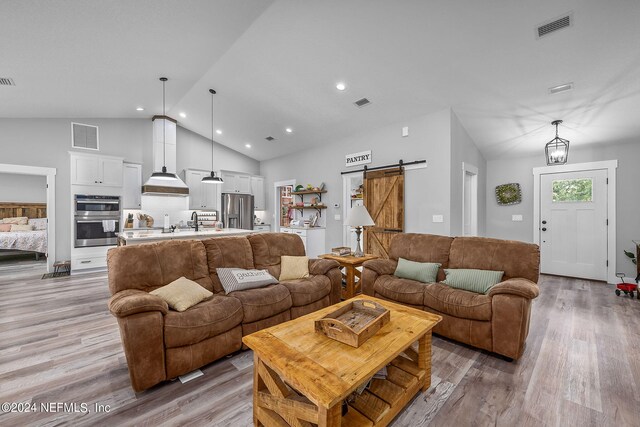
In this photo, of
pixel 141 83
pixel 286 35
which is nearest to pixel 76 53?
pixel 141 83

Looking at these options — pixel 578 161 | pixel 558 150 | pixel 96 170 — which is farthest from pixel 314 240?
pixel 578 161

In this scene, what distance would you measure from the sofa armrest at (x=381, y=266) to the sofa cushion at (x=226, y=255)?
1357 millimetres

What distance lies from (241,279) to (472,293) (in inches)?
86.6

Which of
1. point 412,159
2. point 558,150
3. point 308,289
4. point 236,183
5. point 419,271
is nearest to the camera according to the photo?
point 308,289

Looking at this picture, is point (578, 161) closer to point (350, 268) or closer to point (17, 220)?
point (350, 268)

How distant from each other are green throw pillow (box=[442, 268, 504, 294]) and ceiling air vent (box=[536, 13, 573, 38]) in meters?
2.36

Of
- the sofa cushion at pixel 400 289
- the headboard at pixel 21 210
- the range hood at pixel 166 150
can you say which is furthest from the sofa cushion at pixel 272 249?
the headboard at pixel 21 210

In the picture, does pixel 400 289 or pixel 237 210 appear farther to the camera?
pixel 237 210

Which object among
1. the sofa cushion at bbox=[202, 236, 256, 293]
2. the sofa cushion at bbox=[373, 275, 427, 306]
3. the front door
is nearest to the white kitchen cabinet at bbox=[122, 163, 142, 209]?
the sofa cushion at bbox=[202, 236, 256, 293]

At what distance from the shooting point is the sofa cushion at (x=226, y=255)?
9.05ft

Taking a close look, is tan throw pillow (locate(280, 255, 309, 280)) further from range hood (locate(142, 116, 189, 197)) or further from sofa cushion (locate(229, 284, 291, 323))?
range hood (locate(142, 116, 189, 197))

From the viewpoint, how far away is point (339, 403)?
122cm

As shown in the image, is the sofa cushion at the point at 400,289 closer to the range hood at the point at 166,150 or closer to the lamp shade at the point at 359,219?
the lamp shade at the point at 359,219

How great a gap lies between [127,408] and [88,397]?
346 mm
